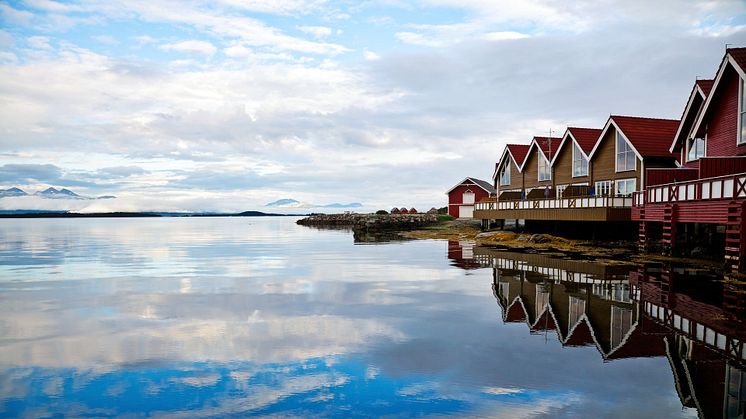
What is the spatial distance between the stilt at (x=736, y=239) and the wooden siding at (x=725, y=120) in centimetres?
736

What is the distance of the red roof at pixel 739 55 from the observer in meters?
26.1

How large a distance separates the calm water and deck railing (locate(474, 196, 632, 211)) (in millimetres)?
15575

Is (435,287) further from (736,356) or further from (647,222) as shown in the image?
(647,222)

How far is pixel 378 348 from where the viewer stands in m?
10.8

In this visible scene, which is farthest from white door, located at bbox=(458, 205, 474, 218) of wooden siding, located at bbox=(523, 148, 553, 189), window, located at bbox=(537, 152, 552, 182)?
window, located at bbox=(537, 152, 552, 182)

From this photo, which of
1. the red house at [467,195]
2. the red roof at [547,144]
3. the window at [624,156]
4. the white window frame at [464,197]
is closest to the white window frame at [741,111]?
the window at [624,156]

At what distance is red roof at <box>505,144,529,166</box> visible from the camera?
189ft

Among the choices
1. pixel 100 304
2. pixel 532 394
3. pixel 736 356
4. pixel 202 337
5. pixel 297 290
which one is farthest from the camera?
pixel 297 290

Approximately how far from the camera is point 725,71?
27.8 metres

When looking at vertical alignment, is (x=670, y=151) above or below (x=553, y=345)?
above

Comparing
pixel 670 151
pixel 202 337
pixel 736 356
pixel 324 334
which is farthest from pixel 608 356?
pixel 670 151

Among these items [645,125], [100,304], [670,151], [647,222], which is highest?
[645,125]

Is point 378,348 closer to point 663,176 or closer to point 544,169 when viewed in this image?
point 663,176

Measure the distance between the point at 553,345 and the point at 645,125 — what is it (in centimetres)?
3454
